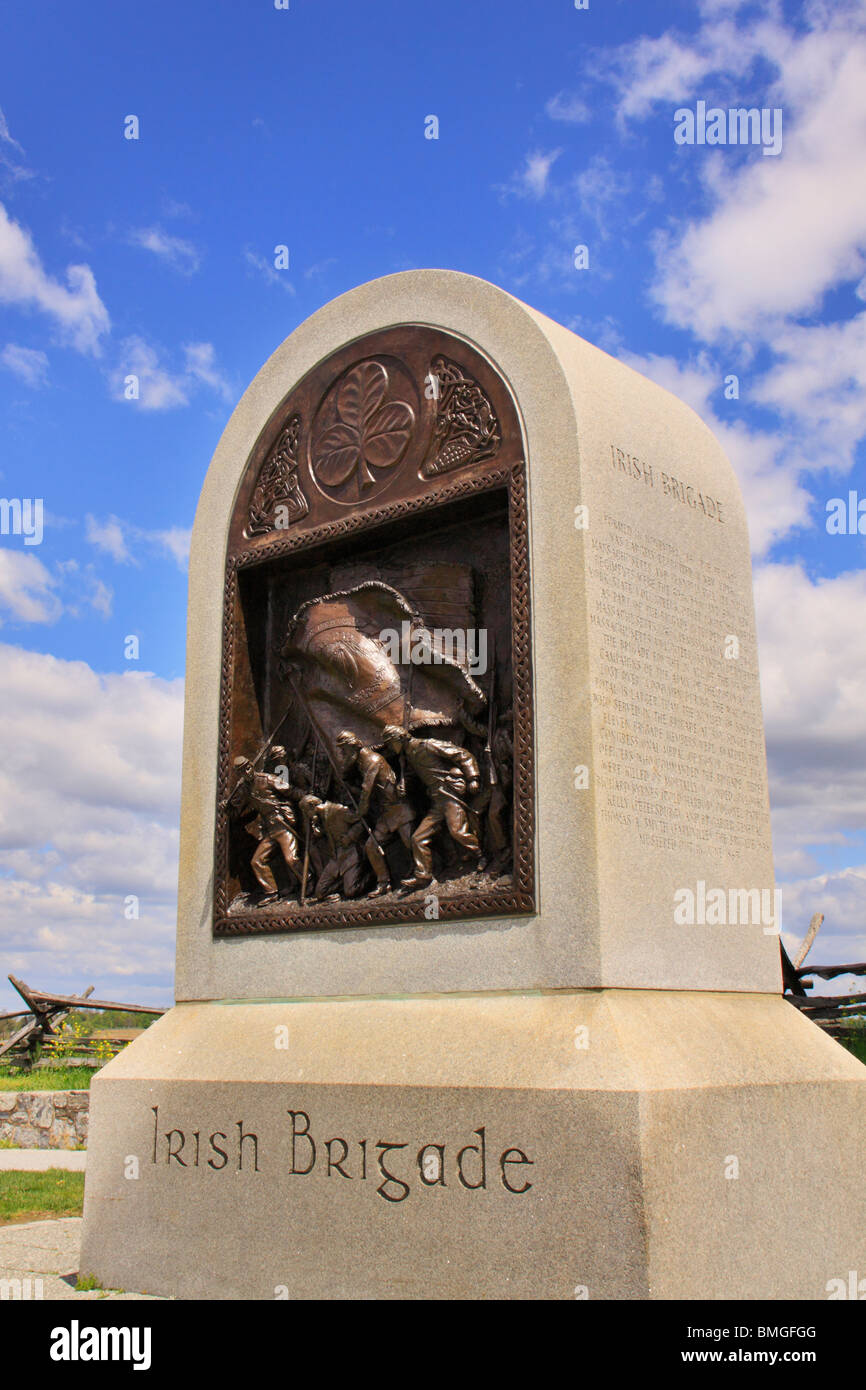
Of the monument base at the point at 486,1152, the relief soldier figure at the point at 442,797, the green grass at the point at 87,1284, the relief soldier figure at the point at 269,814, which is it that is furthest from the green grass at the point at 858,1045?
the green grass at the point at 87,1284

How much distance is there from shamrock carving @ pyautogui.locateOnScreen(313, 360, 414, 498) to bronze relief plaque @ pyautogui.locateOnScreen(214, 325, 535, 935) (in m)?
0.01

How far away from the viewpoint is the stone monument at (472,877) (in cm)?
516

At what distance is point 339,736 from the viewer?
6.95m

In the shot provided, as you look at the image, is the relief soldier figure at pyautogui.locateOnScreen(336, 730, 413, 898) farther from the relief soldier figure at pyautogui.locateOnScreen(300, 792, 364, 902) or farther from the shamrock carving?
the shamrock carving

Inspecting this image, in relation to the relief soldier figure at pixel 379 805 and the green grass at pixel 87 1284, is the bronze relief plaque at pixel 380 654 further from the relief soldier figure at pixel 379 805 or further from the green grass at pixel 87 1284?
the green grass at pixel 87 1284

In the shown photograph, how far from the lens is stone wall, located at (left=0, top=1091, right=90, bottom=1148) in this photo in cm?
1418

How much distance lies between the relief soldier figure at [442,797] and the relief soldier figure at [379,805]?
0.15m

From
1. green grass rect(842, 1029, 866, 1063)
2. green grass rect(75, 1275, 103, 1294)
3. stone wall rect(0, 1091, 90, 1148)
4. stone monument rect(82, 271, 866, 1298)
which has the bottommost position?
stone wall rect(0, 1091, 90, 1148)

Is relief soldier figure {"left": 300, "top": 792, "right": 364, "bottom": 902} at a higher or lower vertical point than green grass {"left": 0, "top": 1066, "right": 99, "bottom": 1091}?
higher

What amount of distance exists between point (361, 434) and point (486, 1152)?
4.33 metres

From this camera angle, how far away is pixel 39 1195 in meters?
9.84

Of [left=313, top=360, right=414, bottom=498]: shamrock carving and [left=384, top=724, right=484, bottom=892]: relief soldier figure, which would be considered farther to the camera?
[left=313, top=360, right=414, bottom=498]: shamrock carving

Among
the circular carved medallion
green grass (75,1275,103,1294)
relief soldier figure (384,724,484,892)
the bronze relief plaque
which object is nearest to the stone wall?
green grass (75,1275,103,1294)
